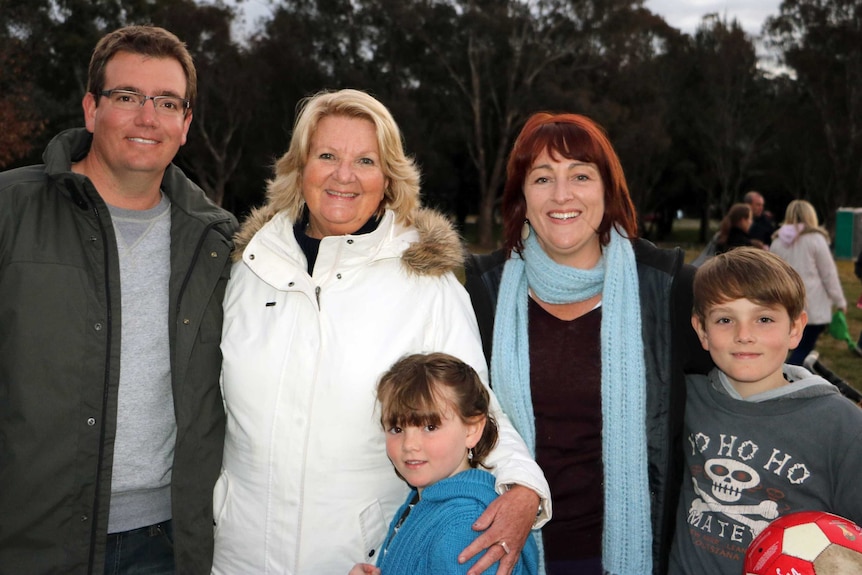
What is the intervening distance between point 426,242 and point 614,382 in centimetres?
89

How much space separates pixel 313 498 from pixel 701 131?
40660mm

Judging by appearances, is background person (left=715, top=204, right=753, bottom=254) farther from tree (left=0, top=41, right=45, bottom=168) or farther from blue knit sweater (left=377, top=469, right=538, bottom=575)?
tree (left=0, top=41, right=45, bottom=168)

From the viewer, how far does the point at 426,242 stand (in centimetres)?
289

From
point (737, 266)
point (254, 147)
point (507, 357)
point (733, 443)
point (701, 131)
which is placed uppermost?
point (701, 131)

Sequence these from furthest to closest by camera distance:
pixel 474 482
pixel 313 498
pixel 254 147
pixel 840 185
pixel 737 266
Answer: pixel 840 185 → pixel 254 147 → pixel 737 266 → pixel 313 498 → pixel 474 482

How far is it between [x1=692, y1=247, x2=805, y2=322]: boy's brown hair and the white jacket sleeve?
0.84m

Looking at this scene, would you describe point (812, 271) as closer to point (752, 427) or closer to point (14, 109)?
point (752, 427)

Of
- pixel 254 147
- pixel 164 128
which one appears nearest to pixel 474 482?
pixel 164 128

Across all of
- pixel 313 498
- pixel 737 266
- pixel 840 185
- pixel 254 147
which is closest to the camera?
pixel 313 498

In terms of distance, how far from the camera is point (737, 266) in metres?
2.83

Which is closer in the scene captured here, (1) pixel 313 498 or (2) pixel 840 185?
(1) pixel 313 498

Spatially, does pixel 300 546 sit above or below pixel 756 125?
below

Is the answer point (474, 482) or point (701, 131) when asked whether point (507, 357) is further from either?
point (701, 131)

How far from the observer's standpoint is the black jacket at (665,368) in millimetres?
2859
